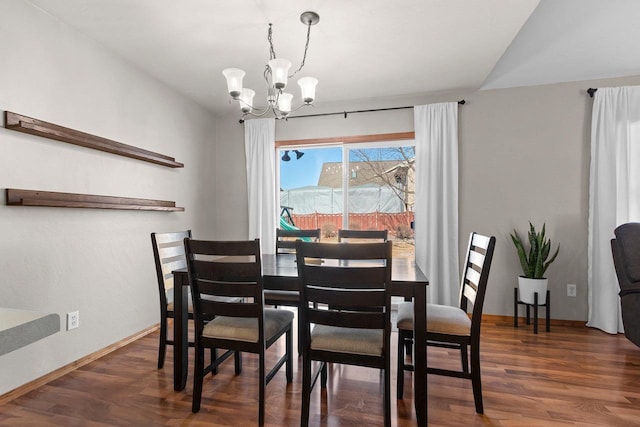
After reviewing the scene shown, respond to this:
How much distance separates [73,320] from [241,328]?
58.1 inches

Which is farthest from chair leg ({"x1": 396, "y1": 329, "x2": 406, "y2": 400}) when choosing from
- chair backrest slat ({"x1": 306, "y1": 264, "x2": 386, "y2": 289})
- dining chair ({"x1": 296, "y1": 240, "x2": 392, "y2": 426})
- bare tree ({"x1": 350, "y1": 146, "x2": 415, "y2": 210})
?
bare tree ({"x1": 350, "y1": 146, "x2": 415, "y2": 210})

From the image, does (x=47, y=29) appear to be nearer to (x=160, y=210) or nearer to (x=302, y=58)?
(x=160, y=210)

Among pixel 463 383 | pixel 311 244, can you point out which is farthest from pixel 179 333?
pixel 463 383

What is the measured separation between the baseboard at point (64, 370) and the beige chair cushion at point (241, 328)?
1.27 m

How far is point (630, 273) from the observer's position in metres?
2.39

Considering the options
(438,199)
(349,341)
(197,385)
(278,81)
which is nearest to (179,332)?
(197,385)

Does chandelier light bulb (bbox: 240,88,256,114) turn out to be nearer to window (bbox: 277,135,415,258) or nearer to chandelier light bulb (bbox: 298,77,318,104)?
chandelier light bulb (bbox: 298,77,318,104)

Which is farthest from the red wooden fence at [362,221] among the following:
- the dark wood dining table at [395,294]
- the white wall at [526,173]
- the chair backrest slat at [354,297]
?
the chair backrest slat at [354,297]

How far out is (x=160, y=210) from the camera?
3.14 metres

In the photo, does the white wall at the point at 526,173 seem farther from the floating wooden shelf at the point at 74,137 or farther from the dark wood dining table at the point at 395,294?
the floating wooden shelf at the point at 74,137

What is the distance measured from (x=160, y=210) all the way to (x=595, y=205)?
14.0 feet

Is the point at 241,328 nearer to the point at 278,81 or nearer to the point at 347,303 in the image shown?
the point at 347,303

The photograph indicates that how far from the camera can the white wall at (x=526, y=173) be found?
3.18m

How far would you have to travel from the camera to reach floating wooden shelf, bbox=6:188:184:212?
193 centimetres
